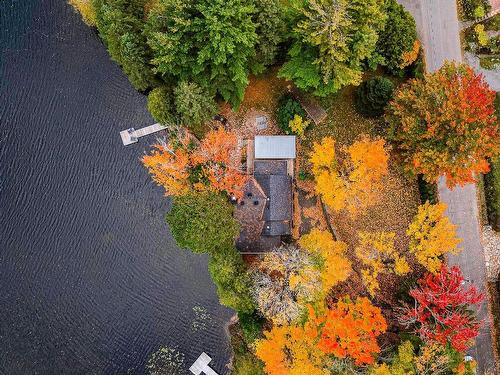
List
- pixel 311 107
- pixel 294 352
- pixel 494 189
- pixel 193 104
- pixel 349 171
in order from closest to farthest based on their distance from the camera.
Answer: pixel 294 352 → pixel 193 104 → pixel 349 171 → pixel 494 189 → pixel 311 107

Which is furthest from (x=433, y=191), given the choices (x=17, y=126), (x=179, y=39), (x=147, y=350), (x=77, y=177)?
(x=17, y=126)

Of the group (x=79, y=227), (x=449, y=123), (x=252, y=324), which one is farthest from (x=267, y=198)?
(x=79, y=227)

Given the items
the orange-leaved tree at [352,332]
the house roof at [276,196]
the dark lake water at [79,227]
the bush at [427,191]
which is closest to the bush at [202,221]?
the house roof at [276,196]

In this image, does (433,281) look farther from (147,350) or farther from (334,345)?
(147,350)

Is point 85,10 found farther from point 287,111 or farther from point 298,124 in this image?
point 298,124

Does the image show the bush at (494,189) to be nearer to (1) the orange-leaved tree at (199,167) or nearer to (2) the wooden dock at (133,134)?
(1) the orange-leaved tree at (199,167)

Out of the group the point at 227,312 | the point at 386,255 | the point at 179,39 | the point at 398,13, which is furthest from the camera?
the point at 227,312
